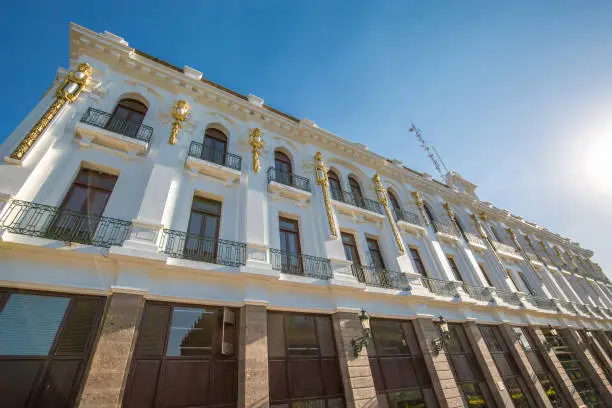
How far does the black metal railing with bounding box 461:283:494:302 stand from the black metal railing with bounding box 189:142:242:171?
41.5 ft

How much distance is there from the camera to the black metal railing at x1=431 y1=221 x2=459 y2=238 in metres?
15.4

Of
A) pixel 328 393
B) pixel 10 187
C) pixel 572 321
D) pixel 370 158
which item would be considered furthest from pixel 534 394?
pixel 10 187

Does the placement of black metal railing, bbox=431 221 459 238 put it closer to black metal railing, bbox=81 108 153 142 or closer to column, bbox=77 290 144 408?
column, bbox=77 290 144 408

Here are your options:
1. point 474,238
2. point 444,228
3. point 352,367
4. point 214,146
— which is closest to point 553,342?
point 474,238

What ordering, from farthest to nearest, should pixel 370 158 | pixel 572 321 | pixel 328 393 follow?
pixel 572 321
pixel 370 158
pixel 328 393

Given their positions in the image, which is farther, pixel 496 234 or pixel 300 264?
pixel 496 234

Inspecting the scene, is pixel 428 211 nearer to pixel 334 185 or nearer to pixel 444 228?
pixel 444 228

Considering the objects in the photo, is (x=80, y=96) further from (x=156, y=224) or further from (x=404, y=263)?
(x=404, y=263)

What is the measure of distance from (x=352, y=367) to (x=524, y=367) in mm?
10073

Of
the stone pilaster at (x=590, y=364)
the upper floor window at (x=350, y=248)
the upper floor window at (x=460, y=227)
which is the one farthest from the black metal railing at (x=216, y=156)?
the stone pilaster at (x=590, y=364)

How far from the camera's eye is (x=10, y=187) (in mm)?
6141

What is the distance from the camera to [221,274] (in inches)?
289

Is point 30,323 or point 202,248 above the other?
point 202,248

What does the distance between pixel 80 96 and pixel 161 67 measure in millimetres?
3342
